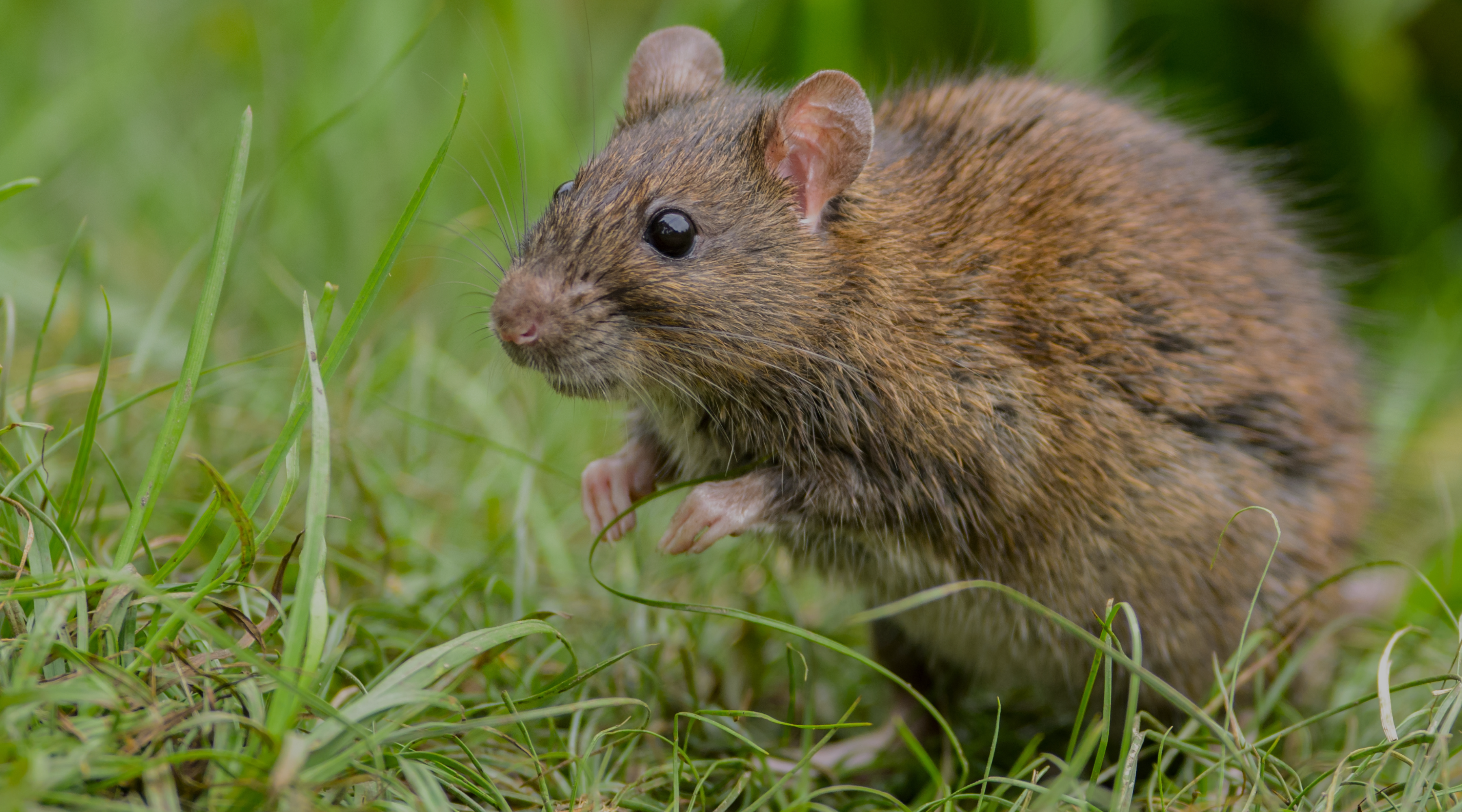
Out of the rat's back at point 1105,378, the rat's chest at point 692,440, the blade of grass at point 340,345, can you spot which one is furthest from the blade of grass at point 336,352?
the rat's back at point 1105,378

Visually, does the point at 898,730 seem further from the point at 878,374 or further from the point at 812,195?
the point at 812,195

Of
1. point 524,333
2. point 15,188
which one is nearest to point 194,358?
point 15,188

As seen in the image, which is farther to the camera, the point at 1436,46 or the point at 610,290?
the point at 1436,46

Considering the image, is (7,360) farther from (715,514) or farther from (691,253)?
(715,514)

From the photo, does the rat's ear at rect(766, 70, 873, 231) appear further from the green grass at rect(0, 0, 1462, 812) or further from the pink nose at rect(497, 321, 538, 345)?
the green grass at rect(0, 0, 1462, 812)

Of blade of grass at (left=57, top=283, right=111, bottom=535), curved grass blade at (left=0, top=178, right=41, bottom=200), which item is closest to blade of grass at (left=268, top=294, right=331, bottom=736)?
blade of grass at (left=57, top=283, right=111, bottom=535)

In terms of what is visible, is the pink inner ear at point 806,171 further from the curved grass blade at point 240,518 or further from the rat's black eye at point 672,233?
the curved grass blade at point 240,518

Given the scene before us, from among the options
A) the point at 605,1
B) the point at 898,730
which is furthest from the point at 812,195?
the point at 605,1
